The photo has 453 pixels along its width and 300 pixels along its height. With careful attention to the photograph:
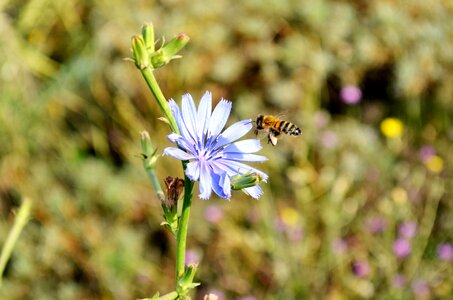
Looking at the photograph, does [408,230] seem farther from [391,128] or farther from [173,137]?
[173,137]

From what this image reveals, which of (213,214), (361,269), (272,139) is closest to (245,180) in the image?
(272,139)

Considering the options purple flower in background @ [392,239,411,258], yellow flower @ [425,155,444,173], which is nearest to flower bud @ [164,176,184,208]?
purple flower in background @ [392,239,411,258]

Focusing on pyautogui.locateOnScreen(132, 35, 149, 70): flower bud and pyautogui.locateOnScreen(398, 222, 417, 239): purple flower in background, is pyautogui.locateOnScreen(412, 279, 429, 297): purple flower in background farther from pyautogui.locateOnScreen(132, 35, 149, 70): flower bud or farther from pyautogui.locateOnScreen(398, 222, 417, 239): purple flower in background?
pyautogui.locateOnScreen(132, 35, 149, 70): flower bud

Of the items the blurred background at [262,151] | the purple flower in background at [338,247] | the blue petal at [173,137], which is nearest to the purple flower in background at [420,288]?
the blurred background at [262,151]

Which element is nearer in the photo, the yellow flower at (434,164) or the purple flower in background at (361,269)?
the purple flower in background at (361,269)

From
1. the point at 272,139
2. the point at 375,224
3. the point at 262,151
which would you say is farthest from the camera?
the point at 262,151

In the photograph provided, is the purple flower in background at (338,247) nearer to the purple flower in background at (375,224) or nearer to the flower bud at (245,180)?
the purple flower in background at (375,224)

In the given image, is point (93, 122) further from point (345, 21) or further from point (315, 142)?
point (345, 21)
